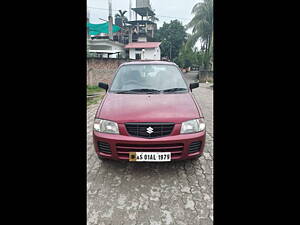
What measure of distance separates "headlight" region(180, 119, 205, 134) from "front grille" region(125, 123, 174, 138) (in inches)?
6.2

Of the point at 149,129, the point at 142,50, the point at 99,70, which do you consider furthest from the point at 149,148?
the point at 142,50

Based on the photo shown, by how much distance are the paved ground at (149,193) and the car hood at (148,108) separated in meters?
0.77

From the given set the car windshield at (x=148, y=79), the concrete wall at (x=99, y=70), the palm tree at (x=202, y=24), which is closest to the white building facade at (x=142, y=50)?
the palm tree at (x=202, y=24)

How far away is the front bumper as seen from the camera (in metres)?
2.10

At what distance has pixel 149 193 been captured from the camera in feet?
6.73

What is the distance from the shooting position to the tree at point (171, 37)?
37125mm

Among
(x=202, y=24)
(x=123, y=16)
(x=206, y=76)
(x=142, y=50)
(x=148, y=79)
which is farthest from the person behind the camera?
(x=123, y=16)

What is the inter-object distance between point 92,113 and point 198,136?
4331 millimetres

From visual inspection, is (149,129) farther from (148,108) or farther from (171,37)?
(171,37)

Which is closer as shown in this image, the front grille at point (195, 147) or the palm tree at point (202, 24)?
the front grille at point (195, 147)

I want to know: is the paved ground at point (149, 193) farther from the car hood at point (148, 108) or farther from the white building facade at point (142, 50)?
the white building facade at point (142, 50)

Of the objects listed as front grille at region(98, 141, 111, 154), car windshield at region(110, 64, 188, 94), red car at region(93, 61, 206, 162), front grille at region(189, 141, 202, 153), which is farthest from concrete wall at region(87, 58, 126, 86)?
front grille at region(189, 141, 202, 153)

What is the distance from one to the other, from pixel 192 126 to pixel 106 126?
1.06 metres
